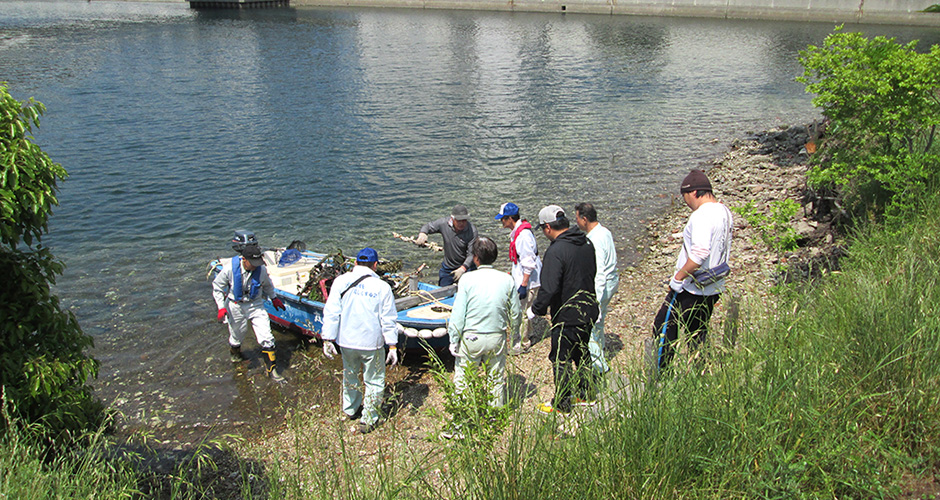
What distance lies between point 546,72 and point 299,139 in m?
20.7

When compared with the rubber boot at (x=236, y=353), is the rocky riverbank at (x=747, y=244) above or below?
above

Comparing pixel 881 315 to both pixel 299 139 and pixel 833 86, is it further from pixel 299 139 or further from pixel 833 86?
pixel 299 139

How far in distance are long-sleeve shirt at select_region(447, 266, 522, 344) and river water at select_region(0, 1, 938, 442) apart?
12.8 feet

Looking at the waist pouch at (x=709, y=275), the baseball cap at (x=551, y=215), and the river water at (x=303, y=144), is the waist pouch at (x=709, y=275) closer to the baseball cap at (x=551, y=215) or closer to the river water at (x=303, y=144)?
the baseball cap at (x=551, y=215)

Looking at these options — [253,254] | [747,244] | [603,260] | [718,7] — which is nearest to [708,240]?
[603,260]

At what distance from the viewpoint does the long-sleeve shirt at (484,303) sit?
6434 millimetres

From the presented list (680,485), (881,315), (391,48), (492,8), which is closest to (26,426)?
(680,485)

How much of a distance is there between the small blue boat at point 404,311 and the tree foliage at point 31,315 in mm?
4089

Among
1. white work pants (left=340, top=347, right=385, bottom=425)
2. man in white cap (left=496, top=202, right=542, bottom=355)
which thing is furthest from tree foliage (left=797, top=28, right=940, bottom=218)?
white work pants (left=340, top=347, right=385, bottom=425)

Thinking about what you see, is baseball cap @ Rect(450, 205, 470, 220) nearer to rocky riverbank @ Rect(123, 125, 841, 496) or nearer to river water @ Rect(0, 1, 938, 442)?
rocky riverbank @ Rect(123, 125, 841, 496)

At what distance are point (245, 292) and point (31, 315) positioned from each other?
378 centimetres

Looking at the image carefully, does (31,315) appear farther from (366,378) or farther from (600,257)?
(600,257)

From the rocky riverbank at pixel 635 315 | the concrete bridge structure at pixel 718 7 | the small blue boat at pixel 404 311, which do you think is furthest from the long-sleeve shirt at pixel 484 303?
the concrete bridge structure at pixel 718 7

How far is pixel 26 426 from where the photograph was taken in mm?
5035
